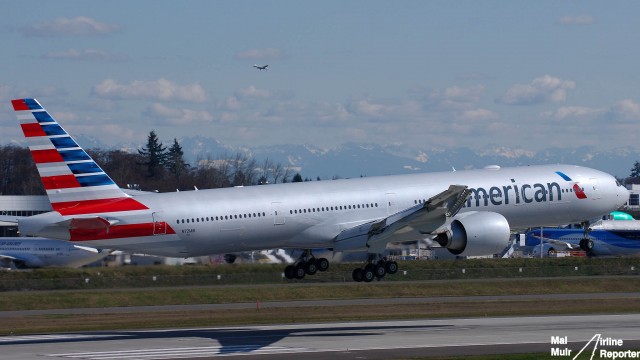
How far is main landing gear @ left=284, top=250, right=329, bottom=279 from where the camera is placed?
6144cm

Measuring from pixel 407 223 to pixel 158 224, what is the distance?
40.6 feet

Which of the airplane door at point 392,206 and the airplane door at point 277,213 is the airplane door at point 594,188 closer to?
the airplane door at point 392,206

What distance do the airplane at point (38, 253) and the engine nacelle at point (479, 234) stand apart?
113ft

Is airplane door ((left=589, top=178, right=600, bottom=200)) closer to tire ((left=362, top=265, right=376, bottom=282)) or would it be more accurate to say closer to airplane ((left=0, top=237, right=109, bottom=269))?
tire ((left=362, top=265, right=376, bottom=282))

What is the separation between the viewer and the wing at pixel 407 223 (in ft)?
184

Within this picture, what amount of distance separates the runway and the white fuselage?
454 centimetres

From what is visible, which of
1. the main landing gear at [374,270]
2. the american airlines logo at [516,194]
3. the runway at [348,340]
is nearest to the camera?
the runway at [348,340]

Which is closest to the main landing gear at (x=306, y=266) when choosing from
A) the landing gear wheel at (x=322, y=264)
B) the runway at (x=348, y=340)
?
the landing gear wheel at (x=322, y=264)

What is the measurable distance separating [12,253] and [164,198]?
1450 inches

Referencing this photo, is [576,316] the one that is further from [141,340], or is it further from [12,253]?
[12,253]

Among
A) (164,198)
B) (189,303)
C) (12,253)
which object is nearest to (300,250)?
(164,198)

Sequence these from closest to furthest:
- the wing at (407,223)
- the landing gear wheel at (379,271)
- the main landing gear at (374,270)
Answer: the wing at (407,223)
the main landing gear at (374,270)
the landing gear wheel at (379,271)

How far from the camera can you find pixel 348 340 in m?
48.6

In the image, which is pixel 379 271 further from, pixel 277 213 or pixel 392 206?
pixel 277 213
